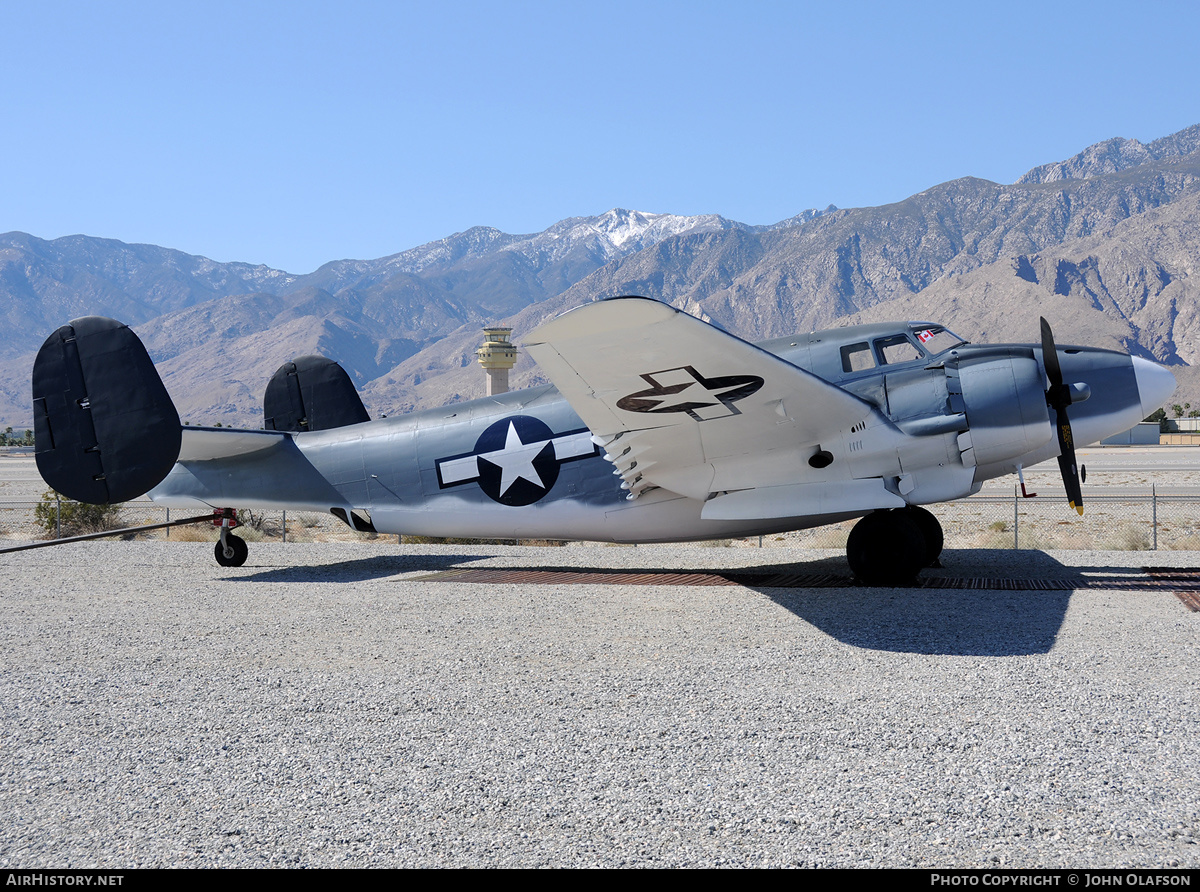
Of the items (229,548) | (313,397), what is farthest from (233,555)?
(313,397)

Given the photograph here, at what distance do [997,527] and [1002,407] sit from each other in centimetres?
1537

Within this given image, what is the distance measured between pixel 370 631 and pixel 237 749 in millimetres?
3890

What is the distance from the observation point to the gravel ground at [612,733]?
430 cm

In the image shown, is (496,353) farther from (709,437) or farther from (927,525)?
(709,437)

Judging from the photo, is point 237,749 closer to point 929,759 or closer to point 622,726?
point 622,726

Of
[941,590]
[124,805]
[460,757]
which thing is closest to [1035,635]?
[941,590]

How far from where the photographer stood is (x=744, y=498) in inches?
456

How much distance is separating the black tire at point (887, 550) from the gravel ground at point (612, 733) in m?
0.56

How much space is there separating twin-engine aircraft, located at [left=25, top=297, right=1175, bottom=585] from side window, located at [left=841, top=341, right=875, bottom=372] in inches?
0.8

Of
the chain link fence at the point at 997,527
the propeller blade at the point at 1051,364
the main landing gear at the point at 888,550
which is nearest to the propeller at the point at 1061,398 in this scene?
the propeller blade at the point at 1051,364

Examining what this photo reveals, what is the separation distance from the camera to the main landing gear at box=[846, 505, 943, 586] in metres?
11.6

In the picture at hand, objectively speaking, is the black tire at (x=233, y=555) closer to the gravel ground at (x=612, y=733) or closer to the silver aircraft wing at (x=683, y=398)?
the gravel ground at (x=612, y=733)

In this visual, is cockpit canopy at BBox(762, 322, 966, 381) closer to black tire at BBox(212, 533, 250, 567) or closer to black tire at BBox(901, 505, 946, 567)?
black tire at BBox(901, 505, 946, 567)

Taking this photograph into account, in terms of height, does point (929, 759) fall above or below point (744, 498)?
below
